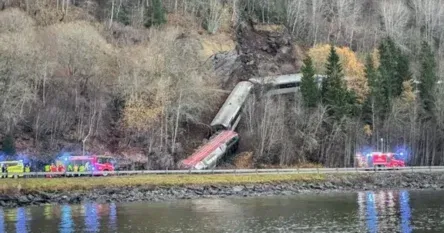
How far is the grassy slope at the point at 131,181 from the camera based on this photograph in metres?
46.0

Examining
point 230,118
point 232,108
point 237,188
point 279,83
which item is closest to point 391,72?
point 279,83

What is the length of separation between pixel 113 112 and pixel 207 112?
521 inches

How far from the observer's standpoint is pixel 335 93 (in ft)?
231

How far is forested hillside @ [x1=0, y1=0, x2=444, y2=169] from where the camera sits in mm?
63281

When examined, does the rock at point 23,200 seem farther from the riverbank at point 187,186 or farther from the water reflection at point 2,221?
the water reflection at point 2,221

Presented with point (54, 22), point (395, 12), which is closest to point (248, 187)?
point (54, 22)

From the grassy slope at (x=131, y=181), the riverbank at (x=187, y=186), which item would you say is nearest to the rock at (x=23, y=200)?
the riverbank at (x=187, y=186)

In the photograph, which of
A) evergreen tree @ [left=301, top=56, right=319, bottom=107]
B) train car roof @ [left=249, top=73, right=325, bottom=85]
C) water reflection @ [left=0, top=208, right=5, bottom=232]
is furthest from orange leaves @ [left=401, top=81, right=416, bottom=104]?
water reflection @ [left=0, top=208, right=5, bottom=232]

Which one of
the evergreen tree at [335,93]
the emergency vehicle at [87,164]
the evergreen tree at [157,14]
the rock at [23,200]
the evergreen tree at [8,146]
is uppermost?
the evergreen tree at [157,14]

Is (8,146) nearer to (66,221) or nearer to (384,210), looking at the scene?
(66,221)

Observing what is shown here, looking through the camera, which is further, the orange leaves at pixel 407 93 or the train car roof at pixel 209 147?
the orange leaves at pixel 407 93

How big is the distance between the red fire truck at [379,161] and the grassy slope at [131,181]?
34.9 ft

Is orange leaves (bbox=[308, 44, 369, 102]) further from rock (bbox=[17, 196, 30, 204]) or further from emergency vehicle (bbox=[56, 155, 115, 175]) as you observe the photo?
rock (bbox=[17, 196, 30, 204])

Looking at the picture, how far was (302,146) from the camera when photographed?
66.5 m
